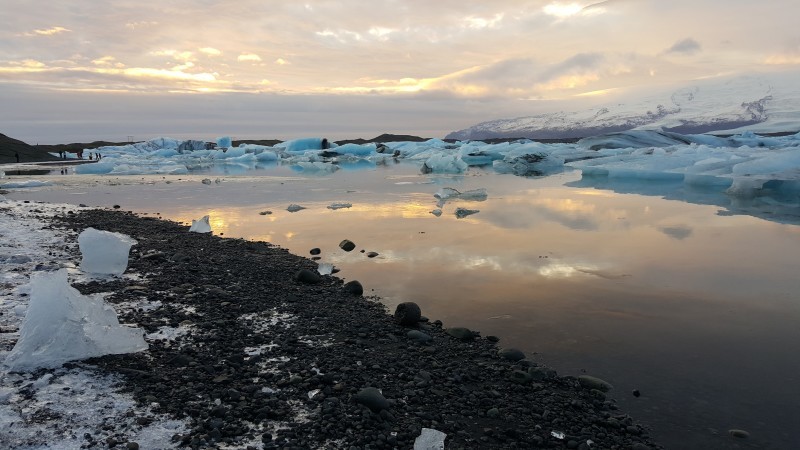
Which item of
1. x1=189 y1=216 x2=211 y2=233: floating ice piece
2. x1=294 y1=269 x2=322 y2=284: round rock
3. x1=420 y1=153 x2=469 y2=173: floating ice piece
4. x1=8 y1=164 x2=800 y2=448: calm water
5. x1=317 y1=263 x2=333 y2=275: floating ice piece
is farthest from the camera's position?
x1=420 y1=153 x2=469 y2=173: floating ice piece

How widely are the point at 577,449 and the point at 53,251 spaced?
312 inches

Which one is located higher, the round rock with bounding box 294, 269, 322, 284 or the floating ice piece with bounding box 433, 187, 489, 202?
the floating ice piece with bounding box 433, 187, 489, 202

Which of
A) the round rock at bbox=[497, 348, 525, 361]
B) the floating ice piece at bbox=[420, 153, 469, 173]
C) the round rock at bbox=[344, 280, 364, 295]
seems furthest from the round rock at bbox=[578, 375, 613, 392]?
the floating ice piece at bbox=[420, 153, 469, 173]

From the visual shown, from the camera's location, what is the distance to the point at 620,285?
6.92 metres

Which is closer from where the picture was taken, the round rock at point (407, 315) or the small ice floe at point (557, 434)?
the small ice floe at point (557, 434)

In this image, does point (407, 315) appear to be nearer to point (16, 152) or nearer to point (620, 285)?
point (620, 285)

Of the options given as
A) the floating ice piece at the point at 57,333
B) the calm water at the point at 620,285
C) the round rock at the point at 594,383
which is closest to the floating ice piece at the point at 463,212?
the calm water at the point at 620,285

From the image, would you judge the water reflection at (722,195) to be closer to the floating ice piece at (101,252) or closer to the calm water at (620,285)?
the calm water at (620,285)

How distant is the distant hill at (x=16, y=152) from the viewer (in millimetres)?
47881

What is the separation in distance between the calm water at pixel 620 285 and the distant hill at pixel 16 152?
43.9 meters

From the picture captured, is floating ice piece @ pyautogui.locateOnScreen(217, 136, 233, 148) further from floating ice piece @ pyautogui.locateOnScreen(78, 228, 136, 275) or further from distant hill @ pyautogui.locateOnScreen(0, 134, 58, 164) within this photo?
floating ice piece @ pyautogui.locateOnScreen(78, 228, 136, 275)

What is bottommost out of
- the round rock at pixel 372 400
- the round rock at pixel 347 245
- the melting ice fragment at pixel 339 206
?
the round rock at pixel 372 400

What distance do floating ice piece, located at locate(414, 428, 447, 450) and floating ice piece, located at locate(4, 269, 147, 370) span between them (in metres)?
2.57

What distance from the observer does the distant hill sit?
157 ft
